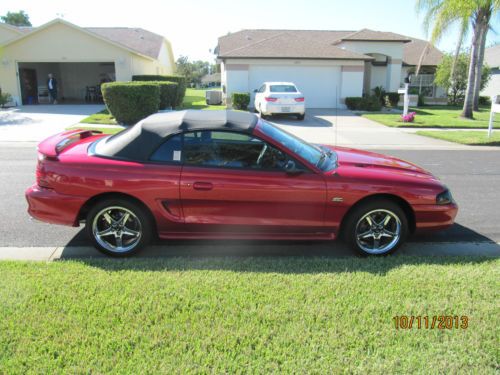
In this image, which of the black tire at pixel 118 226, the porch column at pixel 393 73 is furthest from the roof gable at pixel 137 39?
the black tire at pixel 118 226

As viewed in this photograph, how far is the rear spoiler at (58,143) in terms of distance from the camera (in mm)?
4383

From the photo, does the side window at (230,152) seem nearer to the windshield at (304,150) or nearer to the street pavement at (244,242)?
the windshield at (304,150)

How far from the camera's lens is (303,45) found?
25094mm

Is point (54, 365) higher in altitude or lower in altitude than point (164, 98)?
lower

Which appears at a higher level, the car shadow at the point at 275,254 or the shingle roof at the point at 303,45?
the shingle roof at the point at 303,45

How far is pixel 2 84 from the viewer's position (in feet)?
73.7

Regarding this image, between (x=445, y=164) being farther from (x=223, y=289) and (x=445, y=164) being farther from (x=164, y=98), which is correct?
(x=164, y=98)

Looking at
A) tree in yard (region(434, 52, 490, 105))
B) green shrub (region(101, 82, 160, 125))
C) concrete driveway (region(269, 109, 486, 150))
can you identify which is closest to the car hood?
concrete driveway (region(269, 109, 486, 150))

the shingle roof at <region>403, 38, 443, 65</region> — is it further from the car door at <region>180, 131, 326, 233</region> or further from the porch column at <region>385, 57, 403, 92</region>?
the car door at <region>180, 131, 326, 233</region>

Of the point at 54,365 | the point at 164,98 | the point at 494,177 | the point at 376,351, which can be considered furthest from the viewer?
the point at 164,98

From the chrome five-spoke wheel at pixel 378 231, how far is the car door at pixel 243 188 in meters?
0.47

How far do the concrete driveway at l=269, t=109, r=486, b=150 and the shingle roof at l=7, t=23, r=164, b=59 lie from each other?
14316mm

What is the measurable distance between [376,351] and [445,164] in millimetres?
7896

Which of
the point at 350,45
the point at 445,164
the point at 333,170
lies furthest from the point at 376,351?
the point at 350,45
